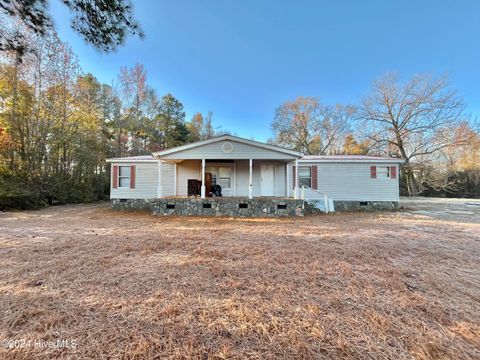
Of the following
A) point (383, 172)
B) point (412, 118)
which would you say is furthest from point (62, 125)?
point (412, 118)

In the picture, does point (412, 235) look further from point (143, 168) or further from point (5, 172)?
point (5, 172)

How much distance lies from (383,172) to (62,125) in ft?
65.9

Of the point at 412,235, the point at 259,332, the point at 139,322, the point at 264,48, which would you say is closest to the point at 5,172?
the point at 139,322

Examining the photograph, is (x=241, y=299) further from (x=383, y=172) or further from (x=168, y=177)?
(x=383, y=172)

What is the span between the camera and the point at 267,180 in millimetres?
12102

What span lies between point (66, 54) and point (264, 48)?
1316 centimetres

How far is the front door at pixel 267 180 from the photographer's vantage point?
39.4 feet

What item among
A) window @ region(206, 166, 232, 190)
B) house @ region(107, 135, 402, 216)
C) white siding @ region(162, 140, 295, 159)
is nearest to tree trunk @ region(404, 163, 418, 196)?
house @ region(107, 135, 402, 216)

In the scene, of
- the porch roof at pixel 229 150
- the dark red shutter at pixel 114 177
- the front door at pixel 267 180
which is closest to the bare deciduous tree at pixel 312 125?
the front door at pixel 267 180

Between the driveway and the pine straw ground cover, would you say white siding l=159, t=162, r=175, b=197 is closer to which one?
the pine straw ground cover

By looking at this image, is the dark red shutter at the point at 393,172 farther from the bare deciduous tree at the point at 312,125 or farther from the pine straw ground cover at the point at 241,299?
the bare deciduous tree at the point at 312,125

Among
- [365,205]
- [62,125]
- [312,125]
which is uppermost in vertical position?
[312,125]

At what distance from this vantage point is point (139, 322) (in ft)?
6.77

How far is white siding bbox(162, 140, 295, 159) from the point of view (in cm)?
985
